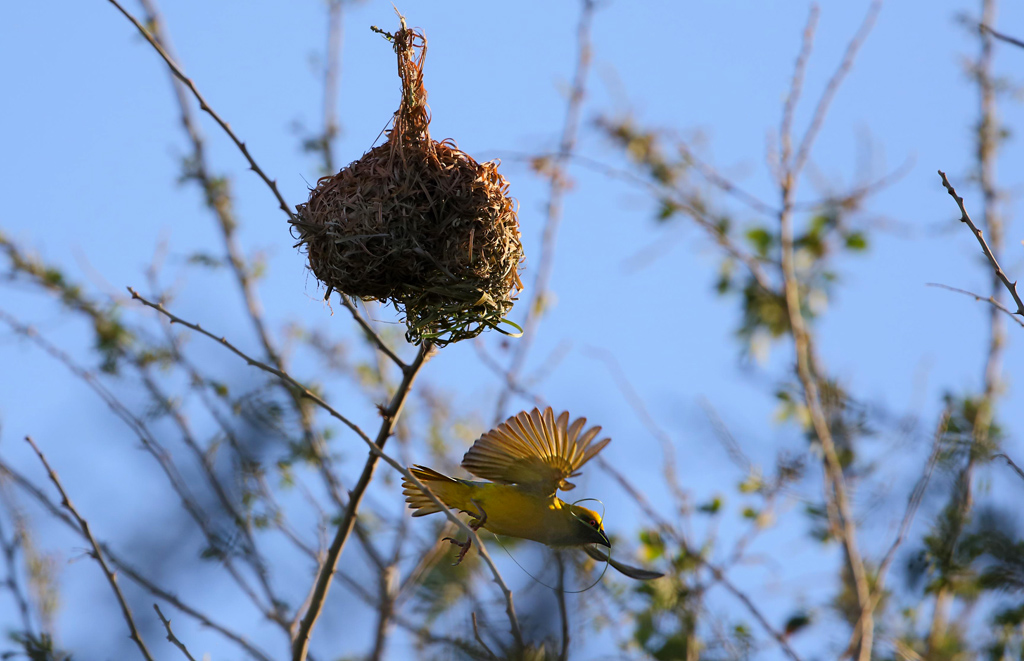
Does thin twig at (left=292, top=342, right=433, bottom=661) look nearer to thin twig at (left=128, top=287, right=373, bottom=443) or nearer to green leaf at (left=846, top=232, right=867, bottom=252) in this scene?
thin twig at (left=128, top=287, right=373, bottom=443)

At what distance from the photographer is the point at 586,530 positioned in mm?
3516

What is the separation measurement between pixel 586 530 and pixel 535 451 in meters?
0.49

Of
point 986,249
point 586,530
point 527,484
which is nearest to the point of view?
point 986,249

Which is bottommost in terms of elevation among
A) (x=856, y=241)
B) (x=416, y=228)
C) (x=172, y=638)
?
(x=172, y=638)

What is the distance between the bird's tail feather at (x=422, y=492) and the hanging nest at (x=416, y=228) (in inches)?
18.2

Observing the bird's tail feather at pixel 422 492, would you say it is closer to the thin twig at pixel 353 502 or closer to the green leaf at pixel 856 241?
the thin twig at pixel 353 502

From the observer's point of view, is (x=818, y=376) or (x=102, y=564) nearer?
(x=102, y=564)

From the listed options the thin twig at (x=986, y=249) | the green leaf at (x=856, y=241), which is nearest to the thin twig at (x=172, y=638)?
the thin twig at (x=986, y=249)

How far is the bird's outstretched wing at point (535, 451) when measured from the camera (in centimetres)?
310

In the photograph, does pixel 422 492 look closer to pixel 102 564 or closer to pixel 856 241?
pixel 102 564

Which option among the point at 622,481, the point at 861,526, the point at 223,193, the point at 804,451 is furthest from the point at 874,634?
the point at 223,193

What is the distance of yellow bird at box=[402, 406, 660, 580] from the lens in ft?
10.2

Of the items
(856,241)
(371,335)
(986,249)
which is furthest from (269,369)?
(856,241)

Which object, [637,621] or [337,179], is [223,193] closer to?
[337,179]
